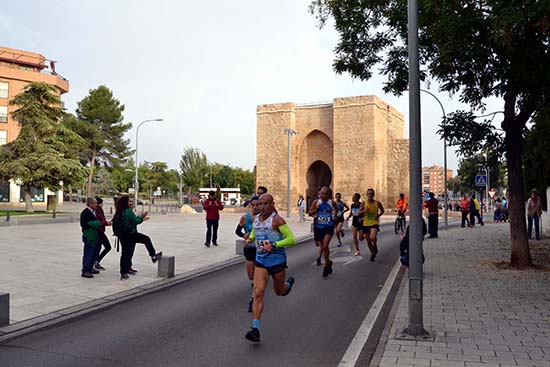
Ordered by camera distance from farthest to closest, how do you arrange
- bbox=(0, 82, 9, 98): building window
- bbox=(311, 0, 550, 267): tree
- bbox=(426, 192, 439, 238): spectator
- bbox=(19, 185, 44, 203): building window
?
bbox=(0, 82, 9, 98): building window
bbox=(19, 185, 44, 203): building window
bbox=(426, 192, 439, 238): spectator
bbox=(311, 0, 550, 267): tree

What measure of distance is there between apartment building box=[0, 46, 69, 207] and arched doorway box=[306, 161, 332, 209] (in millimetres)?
26782

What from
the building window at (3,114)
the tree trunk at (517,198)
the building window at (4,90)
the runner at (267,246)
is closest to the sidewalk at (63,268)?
the runner at (267,246)

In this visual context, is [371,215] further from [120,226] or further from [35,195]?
[35,195]

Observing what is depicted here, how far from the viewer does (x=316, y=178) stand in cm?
5581

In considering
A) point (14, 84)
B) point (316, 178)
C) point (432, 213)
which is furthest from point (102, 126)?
point (432, 213)

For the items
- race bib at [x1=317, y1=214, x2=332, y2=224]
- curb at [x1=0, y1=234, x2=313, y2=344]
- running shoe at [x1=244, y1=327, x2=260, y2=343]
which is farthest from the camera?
race bib at [x1=317, y1=214, x2=332, y2=224]

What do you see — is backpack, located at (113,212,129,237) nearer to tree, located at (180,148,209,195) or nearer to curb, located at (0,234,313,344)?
curb, located at (0,234,313,344)

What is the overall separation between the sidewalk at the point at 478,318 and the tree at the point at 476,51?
1.45 m

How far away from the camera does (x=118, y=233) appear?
9.80m

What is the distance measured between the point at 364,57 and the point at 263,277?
895 centimetres

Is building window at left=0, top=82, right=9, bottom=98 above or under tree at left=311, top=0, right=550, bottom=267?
above

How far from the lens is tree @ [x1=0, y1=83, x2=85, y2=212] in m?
35.4

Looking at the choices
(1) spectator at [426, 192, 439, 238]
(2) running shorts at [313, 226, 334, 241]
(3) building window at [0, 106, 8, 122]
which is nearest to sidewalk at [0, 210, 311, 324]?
(2) running shorts at [313, 226, 334, 241]

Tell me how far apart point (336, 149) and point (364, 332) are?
45.1 m
